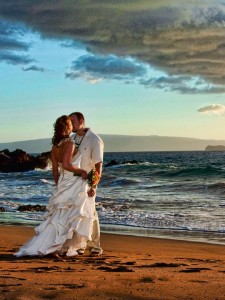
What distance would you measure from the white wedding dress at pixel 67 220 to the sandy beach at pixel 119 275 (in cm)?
25

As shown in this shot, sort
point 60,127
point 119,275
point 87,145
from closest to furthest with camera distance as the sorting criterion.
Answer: point 119,275 → point 60,127 → point 87,145

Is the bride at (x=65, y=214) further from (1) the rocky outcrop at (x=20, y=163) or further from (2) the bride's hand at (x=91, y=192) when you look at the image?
(1) the rocky outcrop at (x=20, y=163)

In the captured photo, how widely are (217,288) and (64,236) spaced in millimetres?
2803

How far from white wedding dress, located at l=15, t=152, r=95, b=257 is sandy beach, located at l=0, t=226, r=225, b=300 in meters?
0.25

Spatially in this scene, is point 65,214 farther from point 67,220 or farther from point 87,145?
point 87,145

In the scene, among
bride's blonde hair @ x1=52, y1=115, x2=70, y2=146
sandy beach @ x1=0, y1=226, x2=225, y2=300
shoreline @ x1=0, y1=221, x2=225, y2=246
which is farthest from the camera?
shoreline @ x1=0, y1=221, x2=225, y2=246

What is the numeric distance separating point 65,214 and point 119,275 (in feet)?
6.14

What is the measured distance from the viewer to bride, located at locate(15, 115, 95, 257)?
7.73 m

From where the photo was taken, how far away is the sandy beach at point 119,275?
17.0 ft

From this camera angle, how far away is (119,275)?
625 centimetres

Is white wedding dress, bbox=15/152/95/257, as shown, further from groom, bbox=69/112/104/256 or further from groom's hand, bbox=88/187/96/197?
groom, bbox=69/112/104/256

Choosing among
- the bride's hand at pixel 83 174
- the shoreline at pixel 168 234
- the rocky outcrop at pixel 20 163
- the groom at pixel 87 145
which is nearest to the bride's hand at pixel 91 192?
the groom at pixel 87 145

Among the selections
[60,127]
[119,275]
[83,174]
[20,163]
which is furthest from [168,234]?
[20,163]

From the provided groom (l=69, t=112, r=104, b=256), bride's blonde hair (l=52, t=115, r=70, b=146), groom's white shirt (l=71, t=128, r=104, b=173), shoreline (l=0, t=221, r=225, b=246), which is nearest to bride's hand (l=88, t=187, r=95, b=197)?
groom (l=69, t=112, r=104, b=256)
